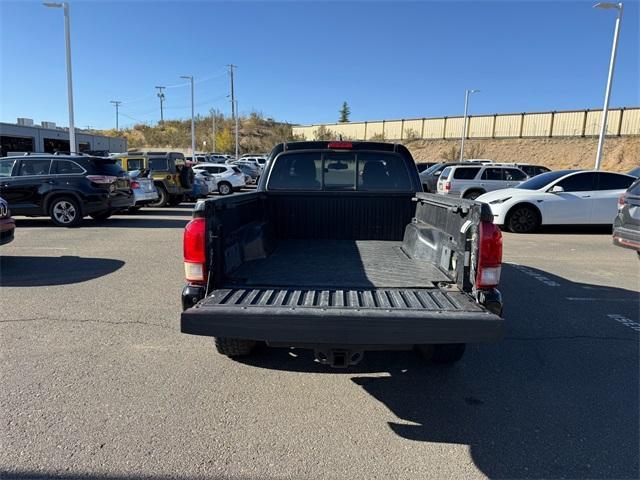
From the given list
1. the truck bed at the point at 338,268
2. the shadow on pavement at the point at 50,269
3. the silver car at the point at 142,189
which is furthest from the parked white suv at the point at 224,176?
the truck bed at the point at 338,268

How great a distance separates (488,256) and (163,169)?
51.5 feet

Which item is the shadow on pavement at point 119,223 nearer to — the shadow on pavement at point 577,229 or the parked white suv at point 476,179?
the parked white suv at point 476,179

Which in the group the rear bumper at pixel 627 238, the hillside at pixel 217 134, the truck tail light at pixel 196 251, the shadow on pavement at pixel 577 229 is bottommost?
the shadow on pavement at pixel 577 229

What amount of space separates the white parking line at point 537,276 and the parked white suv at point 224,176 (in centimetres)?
1732

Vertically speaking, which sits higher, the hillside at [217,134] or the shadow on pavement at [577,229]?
the hillside at [217,134]

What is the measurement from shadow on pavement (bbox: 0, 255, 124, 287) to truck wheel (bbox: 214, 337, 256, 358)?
3.69 metres

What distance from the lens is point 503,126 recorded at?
55.9 meters

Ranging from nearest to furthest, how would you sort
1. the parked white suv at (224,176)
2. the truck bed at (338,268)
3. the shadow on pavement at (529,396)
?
the shadow on pavement at (529,396) < the truck bed at (338,268) < the parked white suv at (224,176)

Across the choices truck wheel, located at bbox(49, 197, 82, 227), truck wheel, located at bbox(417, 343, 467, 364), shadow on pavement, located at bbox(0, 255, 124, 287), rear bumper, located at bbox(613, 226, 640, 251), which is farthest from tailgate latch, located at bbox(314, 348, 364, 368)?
truck wheel, located at bbox(49, 197, 82, 227)

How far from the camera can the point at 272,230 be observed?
4.86m

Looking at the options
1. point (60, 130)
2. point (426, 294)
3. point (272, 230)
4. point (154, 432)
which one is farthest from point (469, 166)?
point (60, 130)

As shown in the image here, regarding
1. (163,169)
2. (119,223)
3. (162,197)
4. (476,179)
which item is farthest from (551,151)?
(119,223)

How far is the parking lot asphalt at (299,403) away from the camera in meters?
2.56

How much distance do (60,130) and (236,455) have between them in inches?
2256
